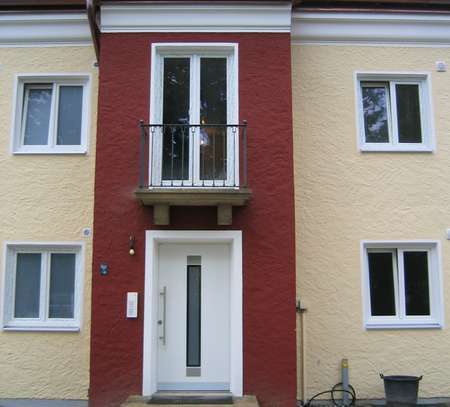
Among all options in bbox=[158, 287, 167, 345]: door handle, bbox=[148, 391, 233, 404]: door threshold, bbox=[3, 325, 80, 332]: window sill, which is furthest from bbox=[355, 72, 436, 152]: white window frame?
bbox=[3, 325, 80, 332]: window sill

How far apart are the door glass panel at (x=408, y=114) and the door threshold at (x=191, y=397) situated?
487cm

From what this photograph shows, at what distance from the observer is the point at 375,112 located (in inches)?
336

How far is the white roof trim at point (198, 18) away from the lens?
7.67m

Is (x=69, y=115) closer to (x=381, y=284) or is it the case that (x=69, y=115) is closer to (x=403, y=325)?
(x=381, y=284)

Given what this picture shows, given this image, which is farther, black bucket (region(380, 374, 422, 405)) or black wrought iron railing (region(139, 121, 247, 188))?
black wrought iron railing (region(139, 121, 247, 188))

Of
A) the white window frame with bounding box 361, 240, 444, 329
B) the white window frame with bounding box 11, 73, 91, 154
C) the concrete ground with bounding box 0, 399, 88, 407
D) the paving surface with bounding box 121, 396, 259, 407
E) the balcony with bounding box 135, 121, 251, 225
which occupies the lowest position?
the concrete ground with bounding box 0, 399, 88, 407

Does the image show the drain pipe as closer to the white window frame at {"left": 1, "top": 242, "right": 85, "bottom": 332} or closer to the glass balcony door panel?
the glass balcony door panel

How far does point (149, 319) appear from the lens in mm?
7164

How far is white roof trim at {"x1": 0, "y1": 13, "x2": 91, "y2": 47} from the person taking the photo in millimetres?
8352

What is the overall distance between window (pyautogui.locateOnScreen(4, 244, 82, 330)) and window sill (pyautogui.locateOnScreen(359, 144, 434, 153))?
484cm

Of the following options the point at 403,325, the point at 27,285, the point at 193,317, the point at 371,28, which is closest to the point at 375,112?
the point at 371,28

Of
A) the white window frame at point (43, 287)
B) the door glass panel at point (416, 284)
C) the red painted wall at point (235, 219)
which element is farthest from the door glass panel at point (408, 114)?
the white window frame at point (43, 287)

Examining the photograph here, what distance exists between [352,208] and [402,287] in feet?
4.78

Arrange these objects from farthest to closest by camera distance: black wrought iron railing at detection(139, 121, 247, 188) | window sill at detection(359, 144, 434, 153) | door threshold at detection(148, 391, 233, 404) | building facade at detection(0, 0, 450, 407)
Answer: window sill at detection(359, 144, 434, 153) → black wrought iron railing at detection(139, 121, 247, 188) → building facade at detection(0, 0, 450, 407) → door threshold at detection(148, 391, 233, 404)
